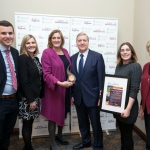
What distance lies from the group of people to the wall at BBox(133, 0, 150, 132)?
1045mm

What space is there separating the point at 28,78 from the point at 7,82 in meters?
0.33

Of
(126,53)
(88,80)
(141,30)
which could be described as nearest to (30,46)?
(88,80)

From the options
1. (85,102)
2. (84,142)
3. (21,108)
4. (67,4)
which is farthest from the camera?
(67,4)

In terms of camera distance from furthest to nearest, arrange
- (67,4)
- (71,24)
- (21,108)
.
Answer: (67,4), (71,24), (21,108)

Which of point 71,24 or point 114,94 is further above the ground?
point 71,24

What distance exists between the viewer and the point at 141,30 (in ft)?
10.1

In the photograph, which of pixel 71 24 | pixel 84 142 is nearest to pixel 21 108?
pixel 84 142

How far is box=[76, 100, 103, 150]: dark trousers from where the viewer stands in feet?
7.94

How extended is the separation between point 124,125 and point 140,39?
5.81ft

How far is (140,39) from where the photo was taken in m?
3.12

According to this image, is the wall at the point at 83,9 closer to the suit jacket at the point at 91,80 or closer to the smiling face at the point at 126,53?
Answer: the suit jacket at the point at 91,80

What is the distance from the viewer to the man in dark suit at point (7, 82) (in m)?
1.83

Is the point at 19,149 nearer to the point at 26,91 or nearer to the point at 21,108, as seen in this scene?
the point at 21,108

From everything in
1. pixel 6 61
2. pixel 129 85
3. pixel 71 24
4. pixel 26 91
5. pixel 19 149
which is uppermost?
pixel 71 24
